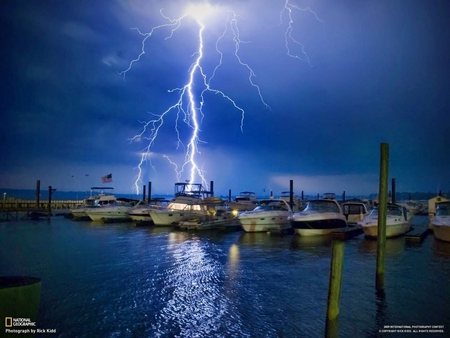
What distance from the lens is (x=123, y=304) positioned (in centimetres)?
873

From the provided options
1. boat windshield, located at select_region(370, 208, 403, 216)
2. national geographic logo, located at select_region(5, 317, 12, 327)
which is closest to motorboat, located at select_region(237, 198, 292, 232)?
boat windshield, located at select_region(370, 208, 403, 216)

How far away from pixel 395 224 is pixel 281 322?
49.7 ft

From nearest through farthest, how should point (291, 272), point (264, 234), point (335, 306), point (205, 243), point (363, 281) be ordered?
1. point (335, 306)
2. point (363, 281)
3. point (291, 272)
4. point (205, 243)
5. point (264, 234)

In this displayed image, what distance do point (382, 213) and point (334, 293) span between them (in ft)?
15.1

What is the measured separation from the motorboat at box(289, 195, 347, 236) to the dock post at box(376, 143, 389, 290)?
421 inches

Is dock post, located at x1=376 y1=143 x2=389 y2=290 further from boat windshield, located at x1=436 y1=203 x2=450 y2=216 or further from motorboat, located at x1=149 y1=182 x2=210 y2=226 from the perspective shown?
motorboat, located at x1=149 y1=182 x2=210 y2=226

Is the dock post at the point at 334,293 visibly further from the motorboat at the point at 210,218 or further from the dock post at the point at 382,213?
the motorboat at the point at 210,218

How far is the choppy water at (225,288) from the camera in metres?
7.39

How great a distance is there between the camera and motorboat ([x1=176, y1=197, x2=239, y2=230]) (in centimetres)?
2644

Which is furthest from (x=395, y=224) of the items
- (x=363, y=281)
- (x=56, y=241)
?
(x=56, y=241)

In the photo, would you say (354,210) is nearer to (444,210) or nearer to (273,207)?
(273,207)

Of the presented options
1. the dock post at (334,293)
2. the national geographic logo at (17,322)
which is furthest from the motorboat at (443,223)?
the national geographic logo at (17,322)

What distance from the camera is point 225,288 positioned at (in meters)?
10.1

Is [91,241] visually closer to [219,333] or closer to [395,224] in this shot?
[219,333]
